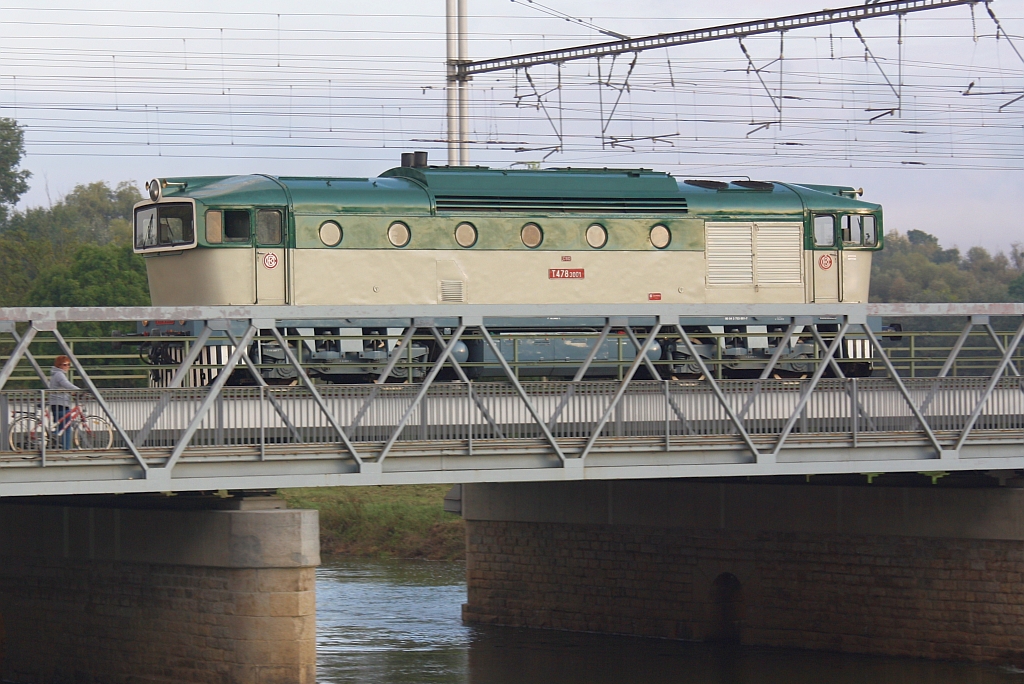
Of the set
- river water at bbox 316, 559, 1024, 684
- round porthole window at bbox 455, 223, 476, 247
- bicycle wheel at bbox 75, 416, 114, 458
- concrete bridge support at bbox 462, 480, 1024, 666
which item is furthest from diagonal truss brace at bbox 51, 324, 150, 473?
concrete bridge support at bbox 462, 480, 1024, 666

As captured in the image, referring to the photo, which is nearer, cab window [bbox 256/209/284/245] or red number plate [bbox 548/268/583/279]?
cab window [bbox 256/209/284/245]

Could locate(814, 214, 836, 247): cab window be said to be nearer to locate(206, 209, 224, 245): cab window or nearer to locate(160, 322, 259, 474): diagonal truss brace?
locate(206, 209, 224, 245): cab window

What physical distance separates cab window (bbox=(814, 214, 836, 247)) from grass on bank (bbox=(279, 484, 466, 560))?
1954cm

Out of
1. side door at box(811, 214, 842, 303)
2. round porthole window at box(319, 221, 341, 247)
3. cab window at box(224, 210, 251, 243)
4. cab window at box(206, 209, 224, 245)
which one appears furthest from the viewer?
side door at box(811, 214, 842, 303)

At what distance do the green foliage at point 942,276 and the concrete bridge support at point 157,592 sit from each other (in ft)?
273

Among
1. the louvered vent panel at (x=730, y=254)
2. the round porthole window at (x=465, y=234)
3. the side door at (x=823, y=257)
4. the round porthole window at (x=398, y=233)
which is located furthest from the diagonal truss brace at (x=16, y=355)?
the side door at (x=823, y=257)

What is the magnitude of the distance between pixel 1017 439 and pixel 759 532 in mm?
7519

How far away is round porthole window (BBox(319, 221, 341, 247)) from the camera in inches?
1248

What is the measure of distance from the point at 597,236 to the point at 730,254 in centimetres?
328

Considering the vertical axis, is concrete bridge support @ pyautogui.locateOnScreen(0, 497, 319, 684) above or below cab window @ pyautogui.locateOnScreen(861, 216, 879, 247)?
below

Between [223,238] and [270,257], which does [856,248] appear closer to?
[270,257]

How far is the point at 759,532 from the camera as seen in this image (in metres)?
34.7

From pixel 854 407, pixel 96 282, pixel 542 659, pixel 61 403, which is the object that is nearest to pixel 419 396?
pixel 61 403

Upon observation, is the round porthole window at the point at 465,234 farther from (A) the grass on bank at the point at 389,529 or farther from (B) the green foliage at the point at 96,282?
(B) the green foliage at the point at 96,282
